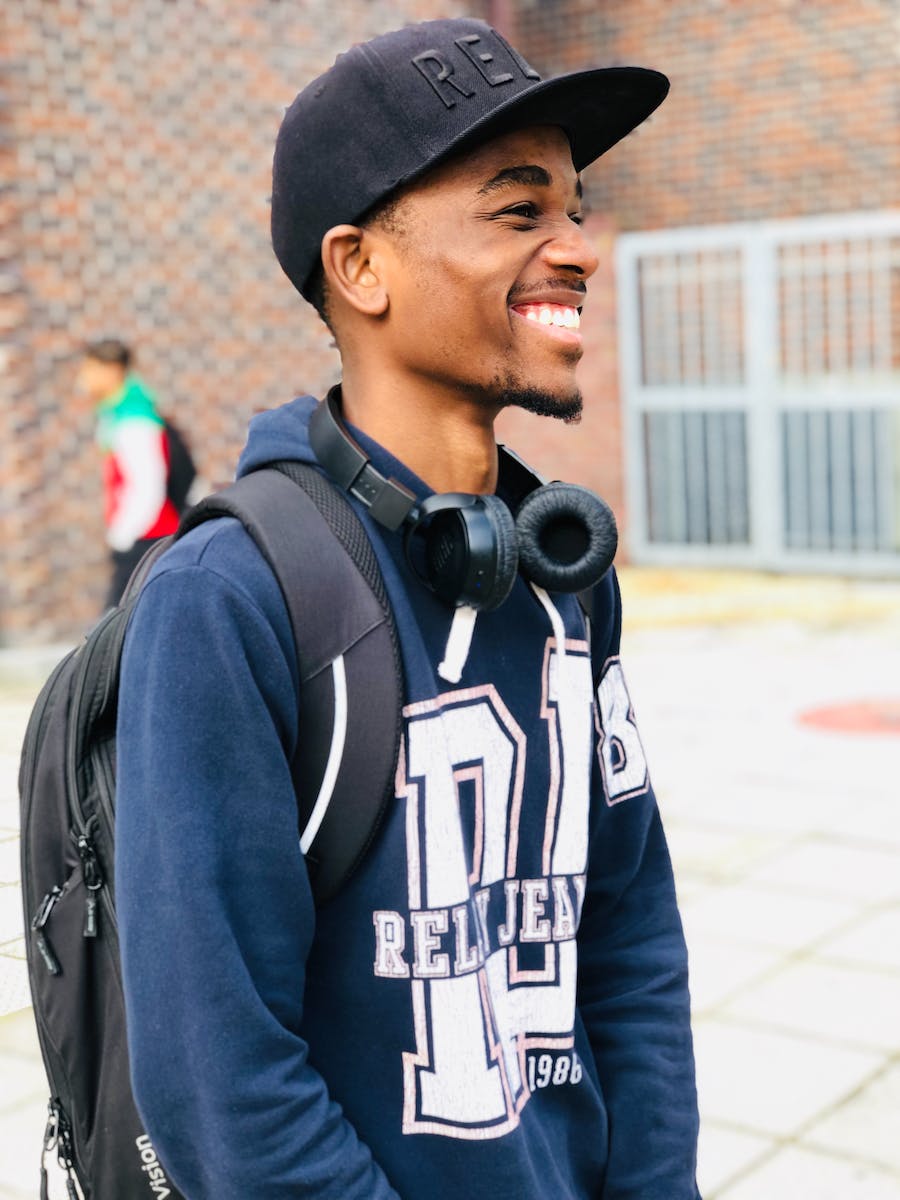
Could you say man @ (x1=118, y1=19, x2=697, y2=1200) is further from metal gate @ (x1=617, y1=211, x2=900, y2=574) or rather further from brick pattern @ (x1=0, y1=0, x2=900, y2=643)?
metal gate @ (x1=617, y1=211, x2=900, y2=574)

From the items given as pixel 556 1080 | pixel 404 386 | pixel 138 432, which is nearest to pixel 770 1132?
pixel 556 1080

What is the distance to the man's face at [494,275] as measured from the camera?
163cm

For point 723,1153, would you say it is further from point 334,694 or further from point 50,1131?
point 334,694

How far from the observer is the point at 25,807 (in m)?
1.59

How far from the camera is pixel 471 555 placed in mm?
1573

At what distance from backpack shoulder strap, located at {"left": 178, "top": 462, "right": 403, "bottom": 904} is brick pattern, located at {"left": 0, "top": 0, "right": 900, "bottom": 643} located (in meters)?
8.70

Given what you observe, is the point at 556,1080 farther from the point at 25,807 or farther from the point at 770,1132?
the point at 770,1132

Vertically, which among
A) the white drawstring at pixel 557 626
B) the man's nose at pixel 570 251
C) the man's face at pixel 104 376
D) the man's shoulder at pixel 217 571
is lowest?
the man's face at pixel 104 376

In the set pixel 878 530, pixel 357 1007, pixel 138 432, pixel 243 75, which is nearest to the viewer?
pixel 357 1007

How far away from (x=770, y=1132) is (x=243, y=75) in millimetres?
9000

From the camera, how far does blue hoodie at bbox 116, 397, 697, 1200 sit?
1428 mm

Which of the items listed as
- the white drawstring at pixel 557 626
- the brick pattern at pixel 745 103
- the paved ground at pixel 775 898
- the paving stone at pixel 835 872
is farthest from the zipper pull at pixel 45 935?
the brick pattern at pixel 745 103

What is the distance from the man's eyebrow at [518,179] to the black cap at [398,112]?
4cm

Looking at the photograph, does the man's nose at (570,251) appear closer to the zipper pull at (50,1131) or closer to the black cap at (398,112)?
the black cap at (398,112)
